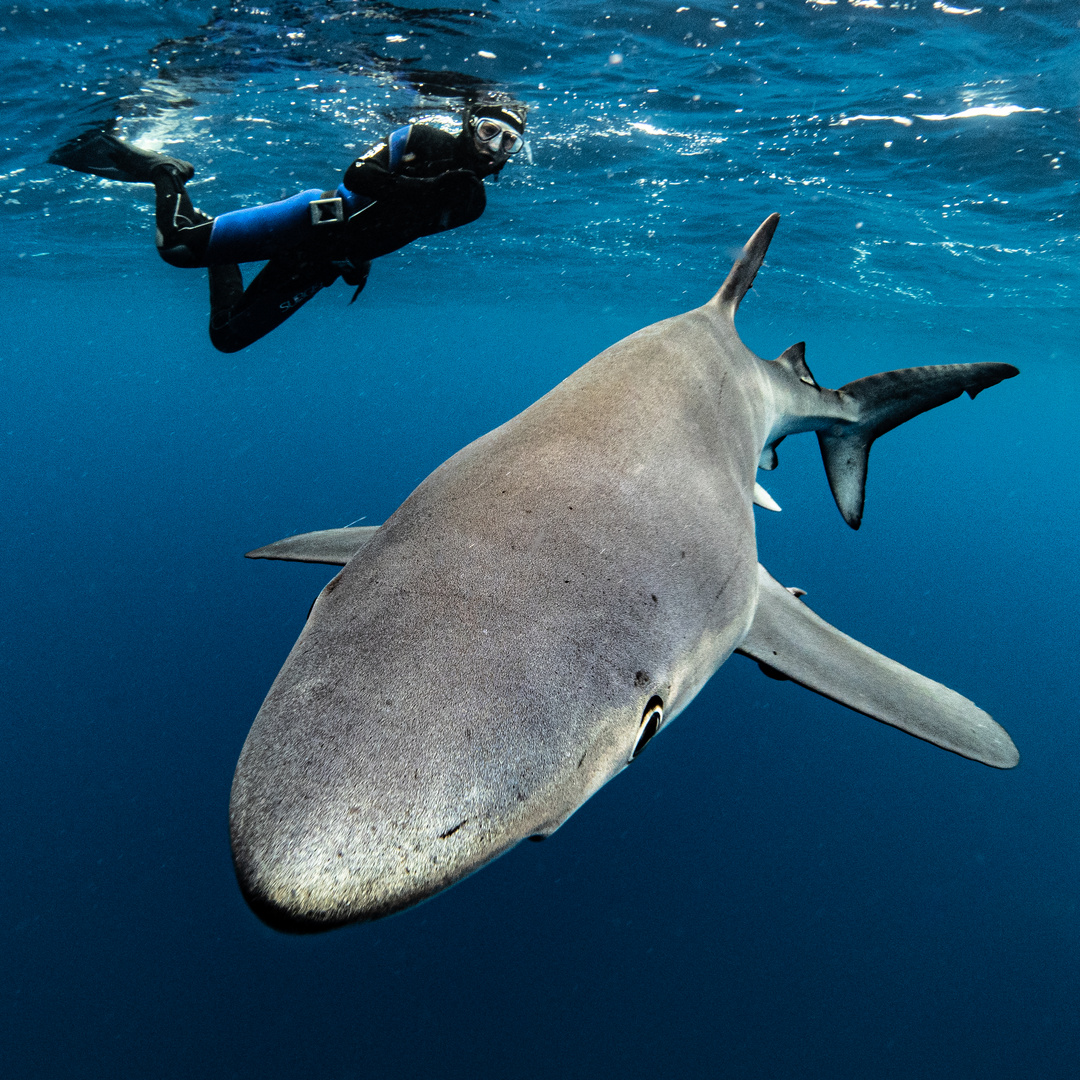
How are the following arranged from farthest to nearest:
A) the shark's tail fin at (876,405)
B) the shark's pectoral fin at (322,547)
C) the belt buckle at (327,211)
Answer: the belt buckle at (327,211) < the shark's tail fin at (876,405) < the shark's pectoral fin at (322,547)

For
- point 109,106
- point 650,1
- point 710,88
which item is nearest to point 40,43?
point 109,106

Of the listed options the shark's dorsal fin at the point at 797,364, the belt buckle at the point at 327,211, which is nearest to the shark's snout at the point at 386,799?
the shark's dorsal fin at the point at 797,364

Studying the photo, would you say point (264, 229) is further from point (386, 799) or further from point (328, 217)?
point (386, 799)

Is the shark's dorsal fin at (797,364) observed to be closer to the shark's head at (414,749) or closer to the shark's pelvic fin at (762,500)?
the shark's pelvic fin at (762,500)

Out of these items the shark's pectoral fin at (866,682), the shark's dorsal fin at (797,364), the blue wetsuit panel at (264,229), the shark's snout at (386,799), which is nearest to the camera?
the shark's snout at (386,799)

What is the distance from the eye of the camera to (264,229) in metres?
7.07

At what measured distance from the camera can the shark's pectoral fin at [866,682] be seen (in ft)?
8.38

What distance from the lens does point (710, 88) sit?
1233 cm

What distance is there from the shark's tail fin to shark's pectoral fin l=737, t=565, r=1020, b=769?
7.36 feet

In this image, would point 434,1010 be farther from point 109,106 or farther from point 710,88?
point 109,106

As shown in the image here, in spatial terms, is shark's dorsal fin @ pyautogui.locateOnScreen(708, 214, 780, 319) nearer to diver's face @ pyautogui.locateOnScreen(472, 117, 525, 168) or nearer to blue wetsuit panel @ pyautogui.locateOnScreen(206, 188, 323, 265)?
diver's face @ pyautogui.locateOnScreen(472, 117, 525, 168)

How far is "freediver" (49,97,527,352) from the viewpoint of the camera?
638cm

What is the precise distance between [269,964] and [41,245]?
32987 millimetres

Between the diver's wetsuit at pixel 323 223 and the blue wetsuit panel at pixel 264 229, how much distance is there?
0.03ft
